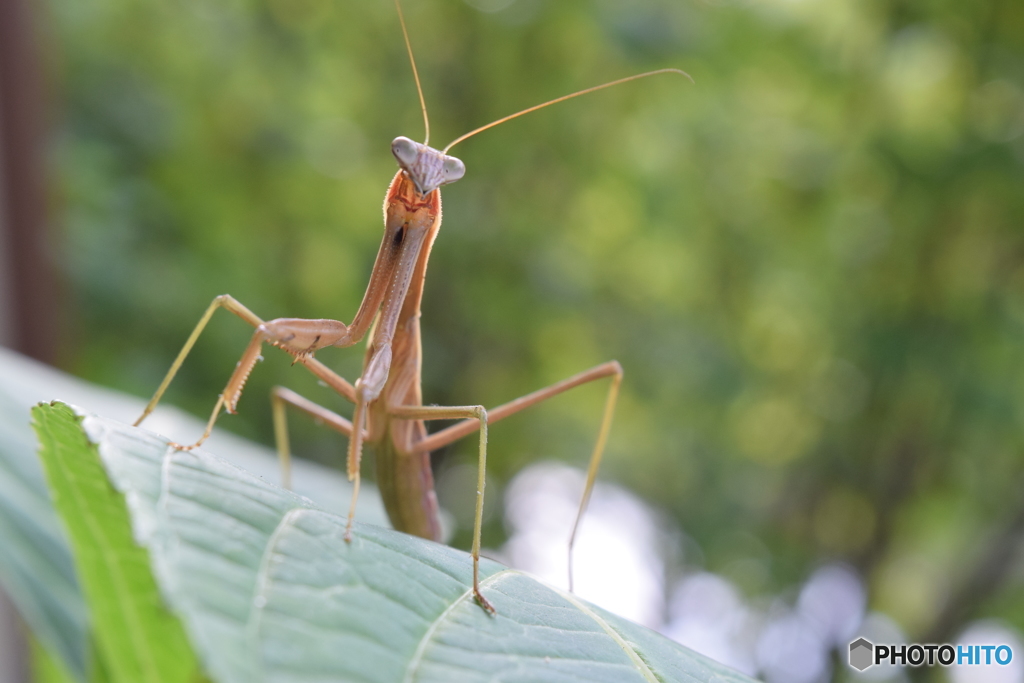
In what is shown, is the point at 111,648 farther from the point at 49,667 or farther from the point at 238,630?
the point at 49,667

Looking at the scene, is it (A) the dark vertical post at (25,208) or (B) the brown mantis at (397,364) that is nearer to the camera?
(B) the brown mantis at (397,364)

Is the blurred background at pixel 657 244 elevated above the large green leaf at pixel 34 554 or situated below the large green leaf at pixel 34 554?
above

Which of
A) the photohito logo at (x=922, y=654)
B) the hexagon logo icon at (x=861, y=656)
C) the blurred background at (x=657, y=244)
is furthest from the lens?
the blurred background at (x=657, y=244)

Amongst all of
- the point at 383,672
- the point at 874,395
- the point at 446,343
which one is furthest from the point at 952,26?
the point at 383,672

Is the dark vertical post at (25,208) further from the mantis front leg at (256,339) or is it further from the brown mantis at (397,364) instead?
the mantis front leg at (256,339)

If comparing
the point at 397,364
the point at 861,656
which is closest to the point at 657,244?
the point at 861,656

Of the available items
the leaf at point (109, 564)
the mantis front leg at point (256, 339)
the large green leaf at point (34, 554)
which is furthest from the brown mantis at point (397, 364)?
the leaf at point (109, 564)

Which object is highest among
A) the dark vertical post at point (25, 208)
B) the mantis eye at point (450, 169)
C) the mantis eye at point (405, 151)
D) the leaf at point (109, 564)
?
the dark vertical post at point (25, 208)

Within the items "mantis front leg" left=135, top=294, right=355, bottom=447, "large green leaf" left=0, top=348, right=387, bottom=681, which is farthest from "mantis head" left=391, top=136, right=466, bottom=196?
"large green leaf" left=0, top=348, right=387, bottom=681
